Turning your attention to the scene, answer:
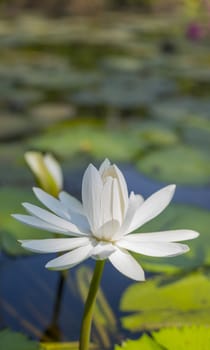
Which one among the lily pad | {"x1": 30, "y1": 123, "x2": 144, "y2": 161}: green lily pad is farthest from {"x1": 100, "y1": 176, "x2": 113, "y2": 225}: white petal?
the lily pad

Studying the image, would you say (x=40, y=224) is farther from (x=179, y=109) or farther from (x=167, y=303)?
(x=179, y=109)

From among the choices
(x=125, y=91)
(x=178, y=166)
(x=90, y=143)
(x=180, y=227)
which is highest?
(x=125, y=91)

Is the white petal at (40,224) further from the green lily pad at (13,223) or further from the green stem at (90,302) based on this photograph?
the green lily pad at (13,223)

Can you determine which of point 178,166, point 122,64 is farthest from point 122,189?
point 122,64

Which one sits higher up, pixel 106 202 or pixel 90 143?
pixel 90 143

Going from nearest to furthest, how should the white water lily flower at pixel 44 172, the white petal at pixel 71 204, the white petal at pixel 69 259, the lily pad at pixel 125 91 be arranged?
1. the white petal at pixel 69 259
2. the white petal at pixel 71 204
3. the white water lily flower at pixel 44 172
4. the lily pad at pixel 125 91

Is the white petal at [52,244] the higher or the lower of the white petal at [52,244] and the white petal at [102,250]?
the higher

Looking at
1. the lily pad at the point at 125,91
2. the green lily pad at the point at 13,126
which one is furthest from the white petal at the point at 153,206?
the lily pad at the point at 125,91
